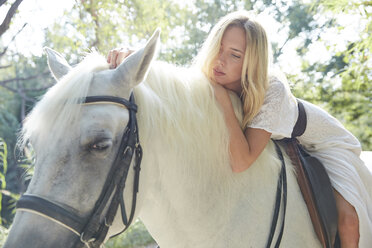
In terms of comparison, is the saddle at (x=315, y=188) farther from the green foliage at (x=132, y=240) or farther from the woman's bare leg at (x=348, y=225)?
the green foliage at (x=132, y=240)

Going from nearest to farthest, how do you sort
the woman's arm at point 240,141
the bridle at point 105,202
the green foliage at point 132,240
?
the bridle at point 105,202, the woman's arm at point 240,141, the green foliage at point 132,240

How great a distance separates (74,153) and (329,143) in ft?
4.91

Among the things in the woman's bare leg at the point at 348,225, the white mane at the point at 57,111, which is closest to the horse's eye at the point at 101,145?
the white mane at the point at 57,111

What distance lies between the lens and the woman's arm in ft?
5.24

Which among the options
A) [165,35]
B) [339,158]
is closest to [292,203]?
[339,158]

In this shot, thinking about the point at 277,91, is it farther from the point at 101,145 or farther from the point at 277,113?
the point at 101,145

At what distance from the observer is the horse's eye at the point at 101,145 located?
1.28 metres

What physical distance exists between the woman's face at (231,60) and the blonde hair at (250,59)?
1.4 inches

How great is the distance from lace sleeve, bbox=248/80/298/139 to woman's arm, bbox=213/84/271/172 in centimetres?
4

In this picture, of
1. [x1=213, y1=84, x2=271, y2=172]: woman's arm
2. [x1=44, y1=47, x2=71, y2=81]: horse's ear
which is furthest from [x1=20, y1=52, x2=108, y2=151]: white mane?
[x1=213, y1=84, x2=271, y2=172]: woman's arm

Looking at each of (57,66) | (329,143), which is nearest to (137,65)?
(57,66)

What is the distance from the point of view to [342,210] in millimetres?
1756

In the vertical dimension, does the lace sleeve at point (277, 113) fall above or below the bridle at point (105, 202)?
above

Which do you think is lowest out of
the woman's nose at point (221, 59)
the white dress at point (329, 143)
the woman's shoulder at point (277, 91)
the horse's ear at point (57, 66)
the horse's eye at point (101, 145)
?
the white dress at point (329, 143)
